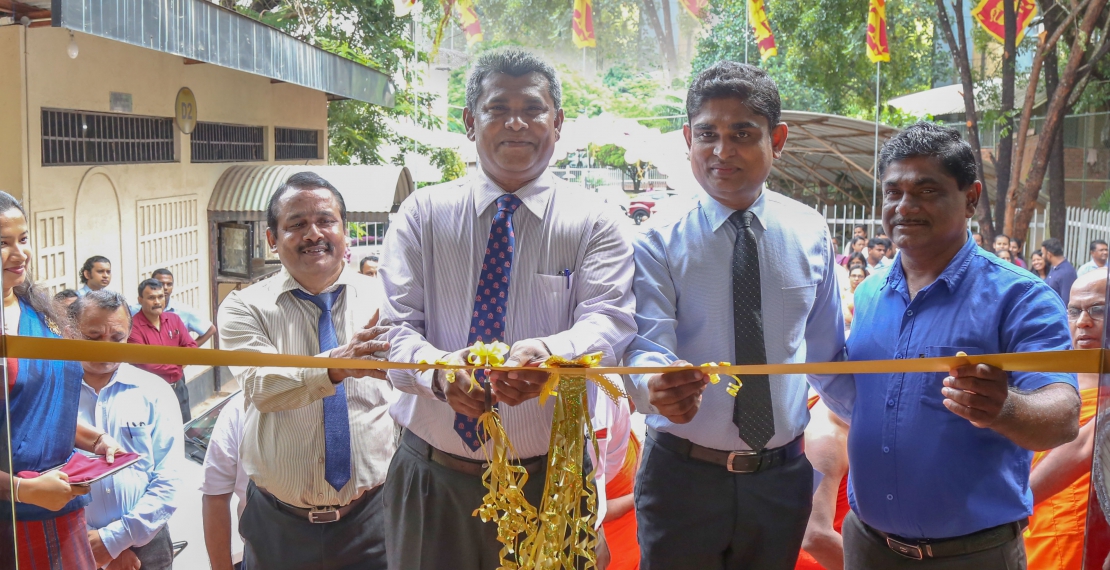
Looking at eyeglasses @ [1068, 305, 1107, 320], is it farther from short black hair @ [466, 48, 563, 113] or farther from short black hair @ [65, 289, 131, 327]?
short black hair @ [65, 289, 131, 327]

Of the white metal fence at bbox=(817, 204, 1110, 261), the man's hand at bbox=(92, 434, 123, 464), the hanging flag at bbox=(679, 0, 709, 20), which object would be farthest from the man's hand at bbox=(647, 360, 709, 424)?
the hanging flag at bbox=(679, 0, 709, 20)

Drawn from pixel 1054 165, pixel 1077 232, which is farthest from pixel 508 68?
pixel 1054 165

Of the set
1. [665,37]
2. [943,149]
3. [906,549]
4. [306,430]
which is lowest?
[906,549]

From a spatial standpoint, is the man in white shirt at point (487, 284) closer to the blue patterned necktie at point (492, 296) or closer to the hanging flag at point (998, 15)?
the blue patterned necktie at point (492, 296)

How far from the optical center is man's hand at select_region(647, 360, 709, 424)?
190 cm

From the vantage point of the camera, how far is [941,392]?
6.53 feet

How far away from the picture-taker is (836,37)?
12625 mm

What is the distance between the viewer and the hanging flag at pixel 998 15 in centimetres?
970

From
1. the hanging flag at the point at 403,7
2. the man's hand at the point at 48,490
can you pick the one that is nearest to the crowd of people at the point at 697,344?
the man's hand at the point at 48,490

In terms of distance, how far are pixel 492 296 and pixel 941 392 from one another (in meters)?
1.07

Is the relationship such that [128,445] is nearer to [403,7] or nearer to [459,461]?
[459,461]

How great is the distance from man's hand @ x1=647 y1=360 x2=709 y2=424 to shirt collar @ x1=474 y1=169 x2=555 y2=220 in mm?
549

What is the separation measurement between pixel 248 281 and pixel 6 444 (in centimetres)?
520

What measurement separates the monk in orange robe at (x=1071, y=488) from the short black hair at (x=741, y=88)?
1294 millimetres
